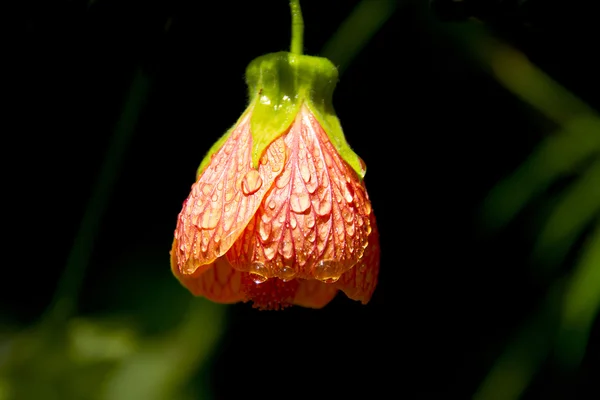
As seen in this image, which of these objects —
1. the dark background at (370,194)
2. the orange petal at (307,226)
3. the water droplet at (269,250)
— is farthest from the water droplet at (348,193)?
the dark background at (370,194)

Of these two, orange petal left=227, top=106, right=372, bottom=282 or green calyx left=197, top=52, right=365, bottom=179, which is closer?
orange petal left=227, top=106, right=372, bottom=282

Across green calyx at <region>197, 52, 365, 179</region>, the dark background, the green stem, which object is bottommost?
the dark background

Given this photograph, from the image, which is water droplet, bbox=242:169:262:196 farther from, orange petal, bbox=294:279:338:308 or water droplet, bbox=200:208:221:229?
orange petal, bbox=294:279:338:308

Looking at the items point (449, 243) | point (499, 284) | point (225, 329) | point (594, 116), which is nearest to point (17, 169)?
point (225, 329)

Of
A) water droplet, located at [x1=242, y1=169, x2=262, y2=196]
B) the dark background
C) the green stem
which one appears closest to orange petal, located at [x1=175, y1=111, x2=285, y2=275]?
water droplet, located at [x1=242, y1=169, x2=262, y2=196]

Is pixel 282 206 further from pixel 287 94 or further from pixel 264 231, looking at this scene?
pixel 287 94

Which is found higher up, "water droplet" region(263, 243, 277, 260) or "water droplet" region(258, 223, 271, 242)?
"water droplet" region(258, 223, 271, 242)

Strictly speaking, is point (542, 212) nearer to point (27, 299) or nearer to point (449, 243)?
point (449, 243)

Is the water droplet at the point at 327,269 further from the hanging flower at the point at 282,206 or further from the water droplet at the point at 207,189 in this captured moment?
the water droplet at the point at 207,189
